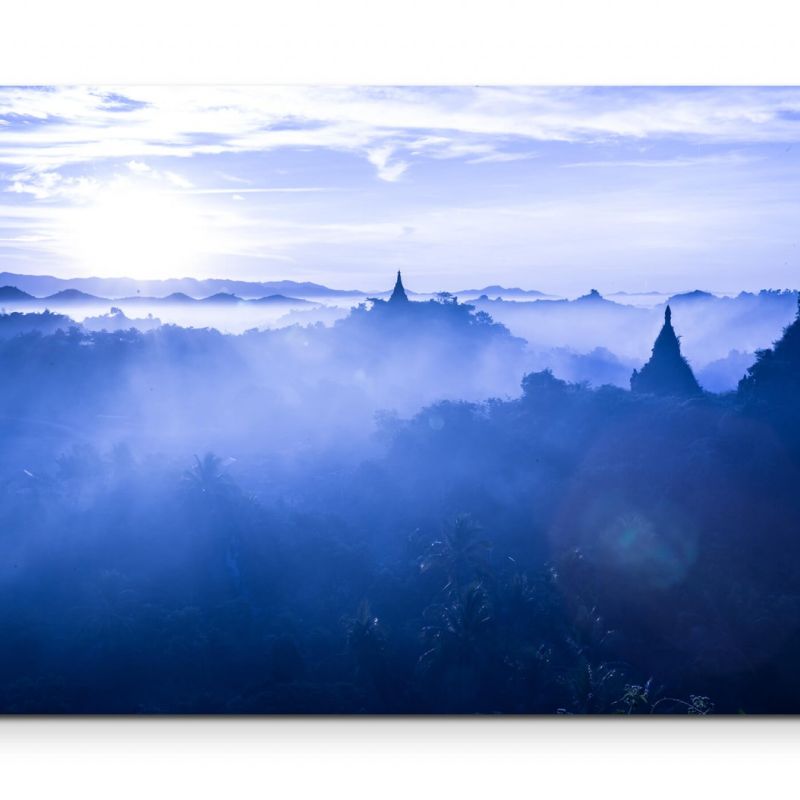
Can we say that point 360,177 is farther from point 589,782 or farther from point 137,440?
point 589,782

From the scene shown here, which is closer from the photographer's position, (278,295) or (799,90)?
(799,90)

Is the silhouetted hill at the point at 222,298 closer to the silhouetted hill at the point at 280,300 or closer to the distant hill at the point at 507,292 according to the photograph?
the silhouetted hill at the point at 280,300

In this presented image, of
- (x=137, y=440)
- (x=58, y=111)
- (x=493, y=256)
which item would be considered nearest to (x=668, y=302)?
(x=493, y=256)

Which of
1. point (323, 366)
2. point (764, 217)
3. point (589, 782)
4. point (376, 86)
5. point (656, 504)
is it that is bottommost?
point (589, 782)

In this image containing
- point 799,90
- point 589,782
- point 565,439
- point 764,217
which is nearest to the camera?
point 589,782

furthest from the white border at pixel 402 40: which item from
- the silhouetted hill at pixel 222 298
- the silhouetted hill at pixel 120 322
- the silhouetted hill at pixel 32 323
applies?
the silhouetted hill at pixel 32 323

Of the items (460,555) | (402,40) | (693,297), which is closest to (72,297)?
(402,40)

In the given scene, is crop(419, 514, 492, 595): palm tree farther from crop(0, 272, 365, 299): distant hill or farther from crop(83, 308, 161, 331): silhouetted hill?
crop(83, 308, 161, 331): silhouetted hill

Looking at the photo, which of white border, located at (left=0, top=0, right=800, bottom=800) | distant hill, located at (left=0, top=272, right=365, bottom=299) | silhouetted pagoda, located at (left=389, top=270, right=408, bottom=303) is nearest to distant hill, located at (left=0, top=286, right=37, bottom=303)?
distant hill, located at (left=0, top=272, right=365, bottom=299)
